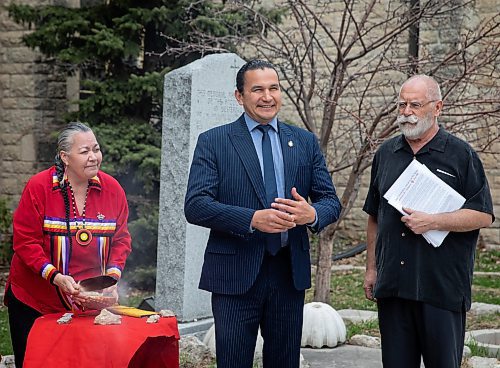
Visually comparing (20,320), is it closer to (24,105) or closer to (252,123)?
(252,123)

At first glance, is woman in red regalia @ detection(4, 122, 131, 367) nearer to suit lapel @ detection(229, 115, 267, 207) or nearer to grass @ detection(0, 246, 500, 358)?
suit lapel @ detection(229, 115, 267, 207)

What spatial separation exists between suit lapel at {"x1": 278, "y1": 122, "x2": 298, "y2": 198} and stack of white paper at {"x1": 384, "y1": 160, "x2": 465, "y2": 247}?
49 cm

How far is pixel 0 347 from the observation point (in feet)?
21.4

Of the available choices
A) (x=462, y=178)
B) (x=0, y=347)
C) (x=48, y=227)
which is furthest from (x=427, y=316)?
(x=0, y=347)

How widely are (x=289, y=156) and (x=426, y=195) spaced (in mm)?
661

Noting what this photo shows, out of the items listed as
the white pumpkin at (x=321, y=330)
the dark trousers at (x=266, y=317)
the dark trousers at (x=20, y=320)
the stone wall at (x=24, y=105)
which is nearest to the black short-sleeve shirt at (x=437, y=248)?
the dark trousers at (x=266, y=317)

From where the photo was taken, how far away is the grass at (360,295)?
6984mm

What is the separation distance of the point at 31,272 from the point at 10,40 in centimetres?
921

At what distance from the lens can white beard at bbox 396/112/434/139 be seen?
373cm

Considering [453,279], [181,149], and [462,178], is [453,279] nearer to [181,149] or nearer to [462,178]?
[462,178]

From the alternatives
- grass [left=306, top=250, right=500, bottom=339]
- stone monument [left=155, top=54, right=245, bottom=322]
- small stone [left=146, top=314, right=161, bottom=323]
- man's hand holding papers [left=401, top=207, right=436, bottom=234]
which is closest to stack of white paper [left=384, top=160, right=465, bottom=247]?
man's hand holding papers [left=401, top=207, right=436, bottom=234]

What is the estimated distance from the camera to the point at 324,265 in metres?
7.62

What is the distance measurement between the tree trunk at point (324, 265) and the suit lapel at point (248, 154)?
3938 millimetres

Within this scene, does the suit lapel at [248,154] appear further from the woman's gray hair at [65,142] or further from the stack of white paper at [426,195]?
the woman's gray hair at [65,142]
